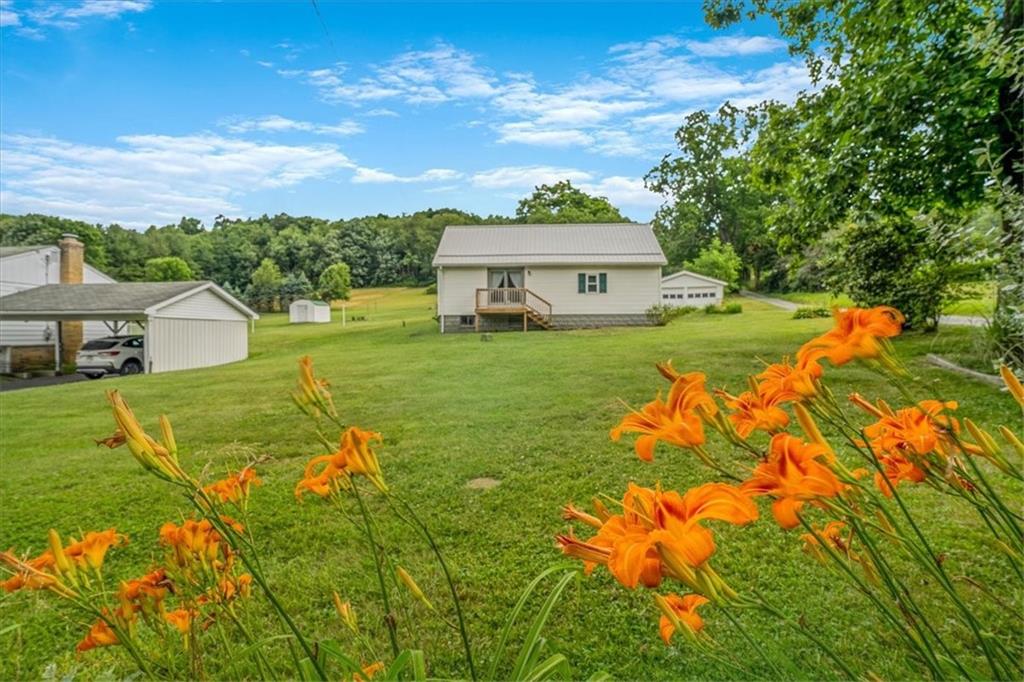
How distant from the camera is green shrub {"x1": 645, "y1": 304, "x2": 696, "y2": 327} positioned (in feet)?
23.1

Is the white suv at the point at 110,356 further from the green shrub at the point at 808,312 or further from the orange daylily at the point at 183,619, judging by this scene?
the green shrub at the point at 808,312

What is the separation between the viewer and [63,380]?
317cm

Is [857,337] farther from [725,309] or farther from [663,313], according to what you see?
[663,313]

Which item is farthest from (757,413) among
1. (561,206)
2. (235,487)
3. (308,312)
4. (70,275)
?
(70,275)

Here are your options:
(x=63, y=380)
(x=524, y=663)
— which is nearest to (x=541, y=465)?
(x=524, y=663)

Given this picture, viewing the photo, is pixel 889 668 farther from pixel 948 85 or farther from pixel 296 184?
pixel 948 85

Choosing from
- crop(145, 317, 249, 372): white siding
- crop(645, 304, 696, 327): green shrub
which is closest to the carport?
crop(145, 317, 249, 372): white siding

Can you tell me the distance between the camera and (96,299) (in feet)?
10.4

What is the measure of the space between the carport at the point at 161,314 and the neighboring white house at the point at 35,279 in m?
0.06

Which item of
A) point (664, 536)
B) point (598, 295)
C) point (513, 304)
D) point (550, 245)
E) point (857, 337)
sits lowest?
point (664, 536)

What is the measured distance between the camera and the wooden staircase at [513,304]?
761cm

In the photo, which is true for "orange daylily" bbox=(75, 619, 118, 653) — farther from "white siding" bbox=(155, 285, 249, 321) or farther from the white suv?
the white suv

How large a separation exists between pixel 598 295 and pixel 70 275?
21.4 feet

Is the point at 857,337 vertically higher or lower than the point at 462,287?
lower
